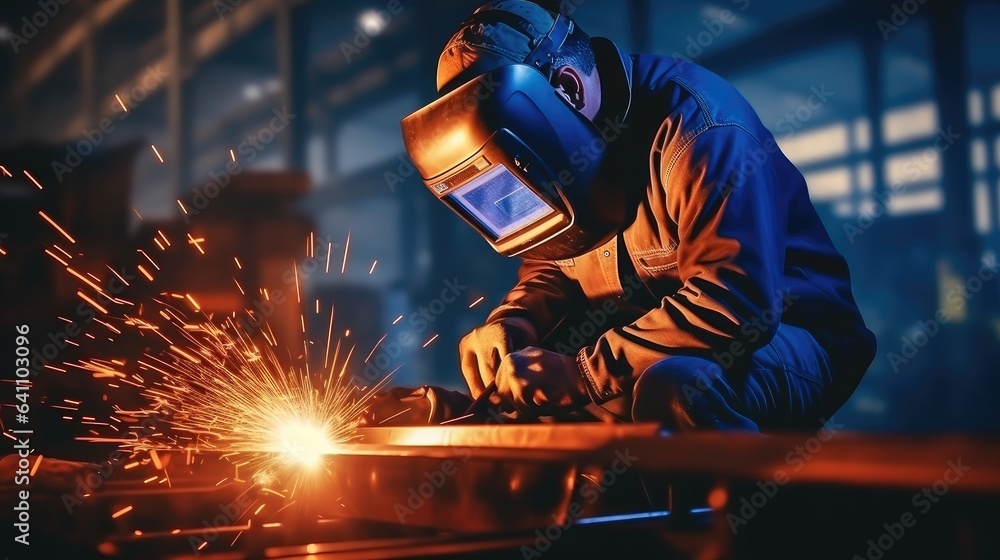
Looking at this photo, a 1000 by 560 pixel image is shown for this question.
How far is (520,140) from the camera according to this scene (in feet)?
4.67

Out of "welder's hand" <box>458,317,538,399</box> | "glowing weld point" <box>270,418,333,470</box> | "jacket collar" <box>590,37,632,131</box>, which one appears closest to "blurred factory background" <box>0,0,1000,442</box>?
"glowing weld point" <box>270,418,333,470</box>

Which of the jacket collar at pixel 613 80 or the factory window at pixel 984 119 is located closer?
the jacket collar at pixel 613 80

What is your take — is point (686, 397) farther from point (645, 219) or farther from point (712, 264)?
point (645, 219)

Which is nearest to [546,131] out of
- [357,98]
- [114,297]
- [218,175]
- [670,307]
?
[670,307]

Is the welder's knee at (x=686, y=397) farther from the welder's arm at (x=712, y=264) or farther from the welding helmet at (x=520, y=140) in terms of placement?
the welding helmet at (x=520, y=140)

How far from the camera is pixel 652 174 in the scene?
1.47 m

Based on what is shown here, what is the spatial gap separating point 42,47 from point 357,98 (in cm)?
135

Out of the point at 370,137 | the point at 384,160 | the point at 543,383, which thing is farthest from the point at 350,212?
the point at 543,383

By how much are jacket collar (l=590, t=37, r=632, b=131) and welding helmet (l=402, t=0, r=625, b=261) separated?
0.05 m

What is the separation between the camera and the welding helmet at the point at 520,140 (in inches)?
55.7

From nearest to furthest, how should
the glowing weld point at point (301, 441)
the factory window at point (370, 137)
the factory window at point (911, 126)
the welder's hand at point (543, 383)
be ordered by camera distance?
the welder's hand at point (543, 383)
the glowing weld point at point (301, 441)
the factory window at point (911, 126)
the factory window at point (370, 137)

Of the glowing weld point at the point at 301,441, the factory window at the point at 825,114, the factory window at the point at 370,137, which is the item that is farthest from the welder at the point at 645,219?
the factory window at the point at 370,137

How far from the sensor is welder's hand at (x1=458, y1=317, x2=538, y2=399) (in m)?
1.67

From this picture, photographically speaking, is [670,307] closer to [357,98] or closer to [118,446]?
[118,446]
